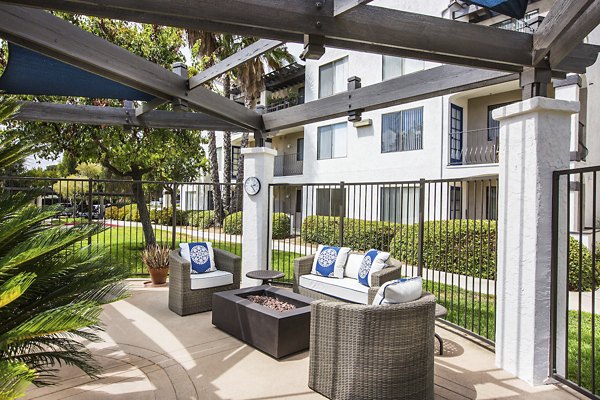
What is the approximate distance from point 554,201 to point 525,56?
1.48 metres

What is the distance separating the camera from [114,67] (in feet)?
13.5

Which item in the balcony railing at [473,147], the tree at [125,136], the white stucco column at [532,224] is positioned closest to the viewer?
the white stucco column at [532,224]

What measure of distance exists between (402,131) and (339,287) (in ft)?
32.8

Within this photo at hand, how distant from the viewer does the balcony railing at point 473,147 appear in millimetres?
12789

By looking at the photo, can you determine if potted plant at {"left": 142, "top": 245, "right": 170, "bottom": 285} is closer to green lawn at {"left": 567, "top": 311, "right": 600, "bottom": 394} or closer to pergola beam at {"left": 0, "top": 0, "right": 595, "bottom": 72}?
pergola beam at {"left": 0, "top": 0, "right": 595, "bottom": 72}

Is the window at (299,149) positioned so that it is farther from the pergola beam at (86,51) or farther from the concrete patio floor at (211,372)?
the concrete patio floor at (211,372)

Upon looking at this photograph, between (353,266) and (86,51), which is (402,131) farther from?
(86,51)

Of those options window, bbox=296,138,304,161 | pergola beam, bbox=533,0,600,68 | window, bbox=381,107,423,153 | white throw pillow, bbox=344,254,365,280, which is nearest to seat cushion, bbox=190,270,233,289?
white throw pillow, bbox=344,254,365,280

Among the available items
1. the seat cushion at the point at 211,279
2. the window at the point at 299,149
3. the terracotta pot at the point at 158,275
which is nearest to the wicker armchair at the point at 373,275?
the seat cushion at the point at 211,279

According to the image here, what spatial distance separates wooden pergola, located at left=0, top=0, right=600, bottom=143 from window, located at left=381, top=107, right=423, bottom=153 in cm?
903

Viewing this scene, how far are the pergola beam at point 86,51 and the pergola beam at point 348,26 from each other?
0.91 m

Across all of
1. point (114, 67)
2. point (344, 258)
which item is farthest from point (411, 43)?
point (344, 258)

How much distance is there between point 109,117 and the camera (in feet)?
21.3

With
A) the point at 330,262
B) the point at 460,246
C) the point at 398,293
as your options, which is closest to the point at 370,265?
the point at 330,262
